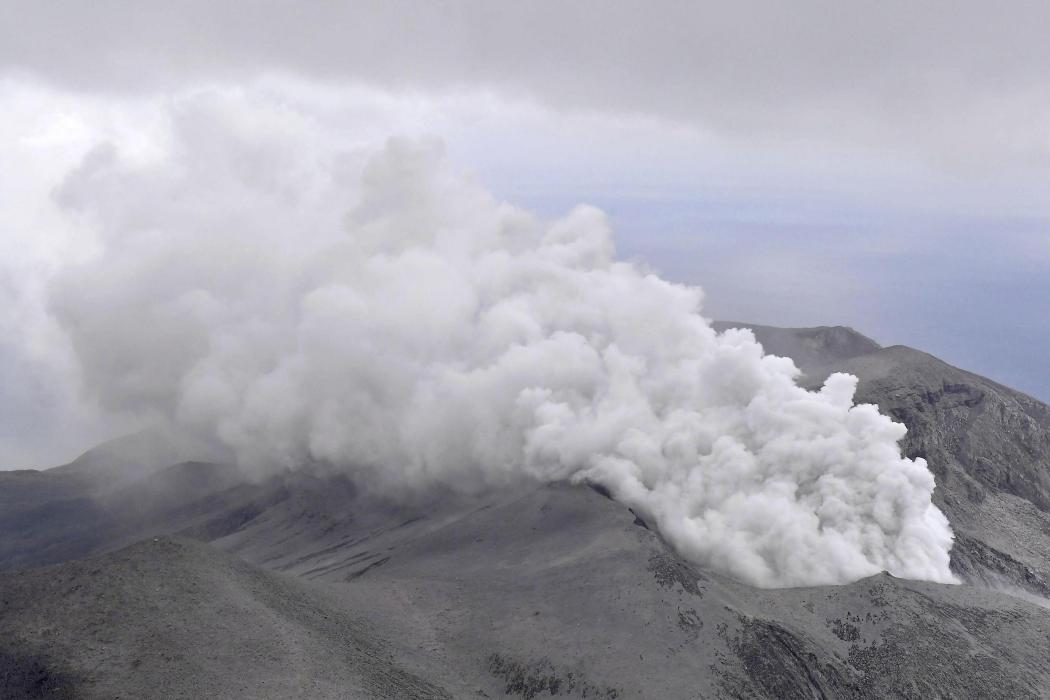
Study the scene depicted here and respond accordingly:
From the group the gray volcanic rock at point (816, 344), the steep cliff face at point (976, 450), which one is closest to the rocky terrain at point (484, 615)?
the steep cliff face at point (976, 450)

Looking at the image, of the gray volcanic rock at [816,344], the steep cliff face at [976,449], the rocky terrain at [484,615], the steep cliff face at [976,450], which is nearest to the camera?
the rocky terrain at [484,615]

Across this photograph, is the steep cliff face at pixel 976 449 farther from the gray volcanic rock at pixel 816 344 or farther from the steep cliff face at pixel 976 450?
the gray volcanic rock at pixel 816 344

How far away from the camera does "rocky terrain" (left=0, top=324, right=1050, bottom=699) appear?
48.4 metres

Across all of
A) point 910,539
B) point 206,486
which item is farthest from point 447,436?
point 910,539

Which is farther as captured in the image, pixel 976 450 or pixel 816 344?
pixel 816 344

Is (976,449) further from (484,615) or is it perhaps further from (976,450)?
(484,615)

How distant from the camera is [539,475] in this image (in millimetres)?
84000

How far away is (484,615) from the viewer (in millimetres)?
59312

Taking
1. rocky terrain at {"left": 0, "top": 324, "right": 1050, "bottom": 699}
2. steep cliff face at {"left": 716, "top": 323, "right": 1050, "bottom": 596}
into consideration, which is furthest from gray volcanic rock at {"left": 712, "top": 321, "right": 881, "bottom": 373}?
rocky terrain at {"left": 0, "top": 324, "right": 1050, "bottom": 699}

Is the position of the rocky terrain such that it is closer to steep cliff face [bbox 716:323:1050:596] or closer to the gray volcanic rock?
steep cliff face [bbox 716:323:1050:596]

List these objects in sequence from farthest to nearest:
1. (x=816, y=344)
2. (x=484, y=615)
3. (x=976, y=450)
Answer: (x=816, y=344), (x=976, y=450), (x=484, y=615)

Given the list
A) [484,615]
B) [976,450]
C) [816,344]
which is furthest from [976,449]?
[484,615]

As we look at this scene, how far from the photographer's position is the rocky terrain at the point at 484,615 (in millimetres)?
48438

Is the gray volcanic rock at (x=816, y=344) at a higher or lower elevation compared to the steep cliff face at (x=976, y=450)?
higher
